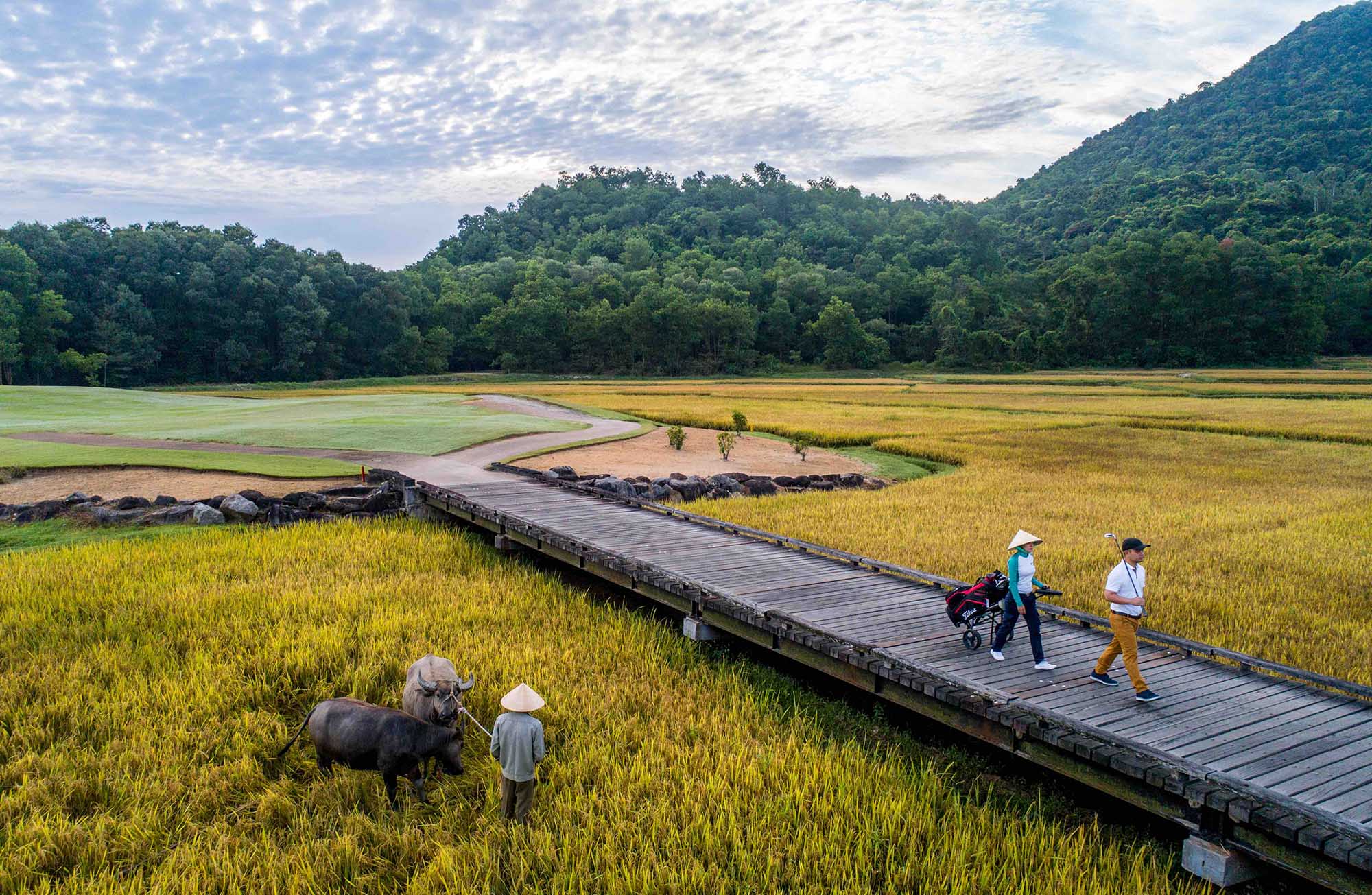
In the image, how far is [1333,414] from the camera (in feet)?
127

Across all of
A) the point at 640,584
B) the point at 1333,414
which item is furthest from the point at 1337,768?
the point at 1333,414

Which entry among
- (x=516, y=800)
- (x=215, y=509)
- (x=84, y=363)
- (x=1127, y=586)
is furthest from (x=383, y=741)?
(x=84, y=363)

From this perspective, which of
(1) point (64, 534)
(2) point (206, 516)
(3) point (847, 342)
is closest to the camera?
(1) point (64, 534)

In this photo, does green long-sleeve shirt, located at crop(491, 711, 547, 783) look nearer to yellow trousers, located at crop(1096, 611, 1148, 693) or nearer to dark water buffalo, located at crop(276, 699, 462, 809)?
dark water buffalo, located at crop(276, 699, 462, 809)

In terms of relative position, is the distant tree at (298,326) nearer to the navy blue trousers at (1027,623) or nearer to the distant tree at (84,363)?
the distant tree at (84,363)

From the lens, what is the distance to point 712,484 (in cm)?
2159

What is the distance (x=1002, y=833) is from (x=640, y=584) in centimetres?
583

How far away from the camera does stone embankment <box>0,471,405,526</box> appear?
53.1 ft

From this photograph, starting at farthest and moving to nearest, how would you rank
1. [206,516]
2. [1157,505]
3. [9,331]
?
1. [9,331]
2. [1157,505]
3. [206,516]

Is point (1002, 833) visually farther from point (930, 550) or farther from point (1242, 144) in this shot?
point (1242, 144)

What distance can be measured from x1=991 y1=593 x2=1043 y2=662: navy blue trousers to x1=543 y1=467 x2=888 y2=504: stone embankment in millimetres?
11255

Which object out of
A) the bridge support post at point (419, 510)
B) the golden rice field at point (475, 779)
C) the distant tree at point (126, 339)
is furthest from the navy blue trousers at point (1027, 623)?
the distant tree at point (126, 339)

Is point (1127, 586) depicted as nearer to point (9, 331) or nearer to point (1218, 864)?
point (1218, 864)

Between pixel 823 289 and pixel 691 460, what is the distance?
8960 centimetres
